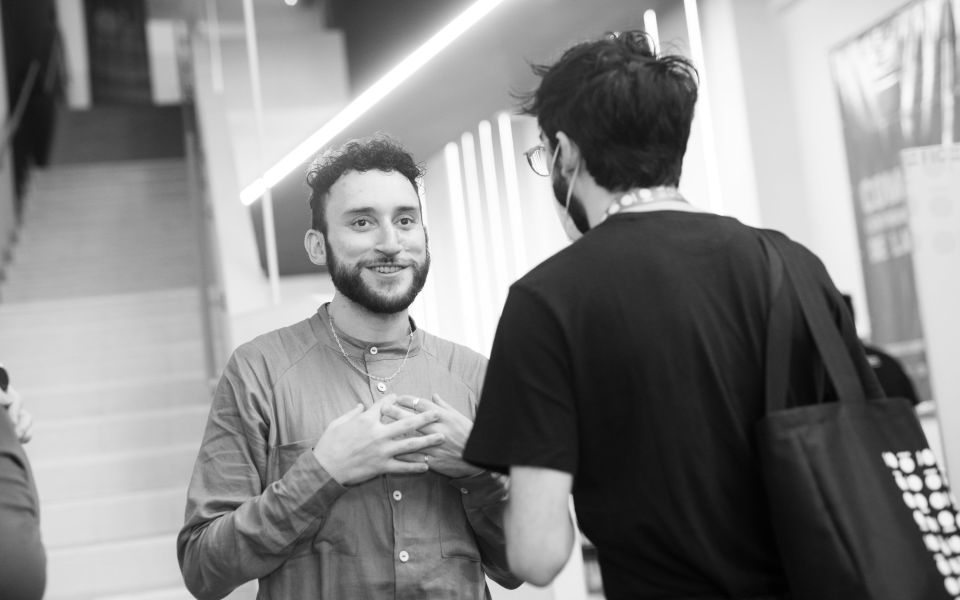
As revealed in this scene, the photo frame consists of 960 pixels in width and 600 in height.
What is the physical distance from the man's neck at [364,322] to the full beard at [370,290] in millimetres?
36

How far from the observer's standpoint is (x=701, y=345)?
138cm

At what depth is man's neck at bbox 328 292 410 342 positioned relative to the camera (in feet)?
6.74

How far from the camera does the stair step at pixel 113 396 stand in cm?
578

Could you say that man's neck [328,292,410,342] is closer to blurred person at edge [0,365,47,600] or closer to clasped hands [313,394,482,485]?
clasped hands [313,394,482,485]

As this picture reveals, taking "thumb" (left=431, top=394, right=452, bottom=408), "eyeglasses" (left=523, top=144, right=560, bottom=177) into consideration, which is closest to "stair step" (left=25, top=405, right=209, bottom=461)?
"thumb" (left=431, top=394, right=452, bottom=408)

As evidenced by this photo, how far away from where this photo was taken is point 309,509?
1.79m

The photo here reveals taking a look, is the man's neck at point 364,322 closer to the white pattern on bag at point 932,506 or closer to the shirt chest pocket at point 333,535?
the shirt chest pocket at point 333,535

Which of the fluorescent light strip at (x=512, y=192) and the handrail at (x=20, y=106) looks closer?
the fluorescent light strip at (x=512, y=192)

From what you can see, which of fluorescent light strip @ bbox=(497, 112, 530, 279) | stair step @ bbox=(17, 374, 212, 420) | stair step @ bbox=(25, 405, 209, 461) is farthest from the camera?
fluorescent light strip @ bbox=(497, 112, 530, 279)

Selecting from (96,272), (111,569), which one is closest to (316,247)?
(111,569)

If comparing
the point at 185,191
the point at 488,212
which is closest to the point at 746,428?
the point at 488,212

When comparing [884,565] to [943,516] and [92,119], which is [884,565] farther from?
[92,119]

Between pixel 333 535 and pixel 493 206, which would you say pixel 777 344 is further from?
pixel 493 206

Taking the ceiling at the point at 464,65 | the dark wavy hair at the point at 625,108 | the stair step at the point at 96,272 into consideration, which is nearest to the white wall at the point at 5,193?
the stair step at the point at 96,272
